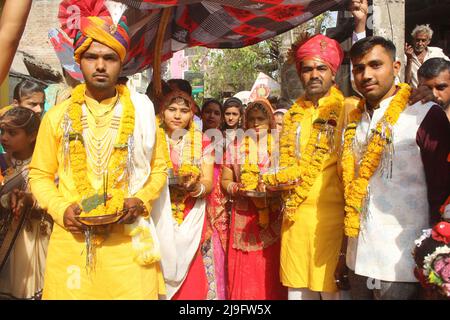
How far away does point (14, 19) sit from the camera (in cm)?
223

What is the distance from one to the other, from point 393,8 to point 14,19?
17.2ft

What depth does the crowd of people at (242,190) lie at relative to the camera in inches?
107

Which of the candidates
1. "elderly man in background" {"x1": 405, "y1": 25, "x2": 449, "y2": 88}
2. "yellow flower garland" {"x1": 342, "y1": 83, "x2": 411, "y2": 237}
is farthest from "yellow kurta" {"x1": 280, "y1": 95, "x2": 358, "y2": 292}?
"elderly man in background" {"x1": 405, "y1": 25, "x2": 449, "y2": 88}

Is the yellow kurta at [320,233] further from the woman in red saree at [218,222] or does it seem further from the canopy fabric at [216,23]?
the canopy fabric at [216,23]

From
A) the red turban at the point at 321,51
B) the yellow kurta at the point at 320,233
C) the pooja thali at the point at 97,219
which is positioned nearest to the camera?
the pooja thali at the point at 97,219

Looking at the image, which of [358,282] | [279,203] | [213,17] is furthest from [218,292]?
[213,17]

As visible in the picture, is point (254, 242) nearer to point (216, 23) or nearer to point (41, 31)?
point (216, 23)

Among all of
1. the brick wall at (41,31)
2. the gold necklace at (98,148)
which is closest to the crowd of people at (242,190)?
the gold necklace at (98,148)

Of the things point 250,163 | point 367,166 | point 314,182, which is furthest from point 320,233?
point 250,163

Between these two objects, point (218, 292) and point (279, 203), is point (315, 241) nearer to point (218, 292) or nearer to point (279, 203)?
point (279, 203)

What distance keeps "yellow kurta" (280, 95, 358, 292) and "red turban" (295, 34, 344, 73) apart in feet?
1.35

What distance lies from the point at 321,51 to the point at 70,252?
87.6 inches

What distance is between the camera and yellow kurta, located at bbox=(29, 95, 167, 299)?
279 cm

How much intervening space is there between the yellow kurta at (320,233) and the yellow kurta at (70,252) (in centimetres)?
113
